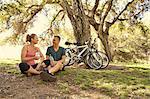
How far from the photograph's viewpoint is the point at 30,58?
8.73 meters

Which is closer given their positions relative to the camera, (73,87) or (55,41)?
(73,87)

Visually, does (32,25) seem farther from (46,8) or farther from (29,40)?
(29,40)

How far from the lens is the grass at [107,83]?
319 inches

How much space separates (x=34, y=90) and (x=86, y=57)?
3860 mm

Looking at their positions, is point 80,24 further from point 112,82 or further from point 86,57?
point 112,82

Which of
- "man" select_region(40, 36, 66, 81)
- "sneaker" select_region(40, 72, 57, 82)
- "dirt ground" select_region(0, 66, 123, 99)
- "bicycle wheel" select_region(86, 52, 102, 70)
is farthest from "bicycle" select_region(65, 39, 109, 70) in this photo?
"sneaker" select_region(40, 72, 57, 82)

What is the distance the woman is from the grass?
2.12ft

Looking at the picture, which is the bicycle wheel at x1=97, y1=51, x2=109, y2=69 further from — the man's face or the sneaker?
the sneaker

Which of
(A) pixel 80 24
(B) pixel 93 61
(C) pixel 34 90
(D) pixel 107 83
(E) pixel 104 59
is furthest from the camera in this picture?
(A) pixel 80 24

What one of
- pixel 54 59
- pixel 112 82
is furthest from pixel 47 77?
pixel 112 82

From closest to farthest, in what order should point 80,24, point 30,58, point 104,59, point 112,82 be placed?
point 30,58 → point 112,82 → point 104,59 → point 80,24

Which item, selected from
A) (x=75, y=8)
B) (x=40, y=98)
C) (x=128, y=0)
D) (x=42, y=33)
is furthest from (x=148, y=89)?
(x=42, y=33)

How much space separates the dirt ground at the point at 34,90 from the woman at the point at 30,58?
0.19 m

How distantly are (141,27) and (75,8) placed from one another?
32.1 feet
